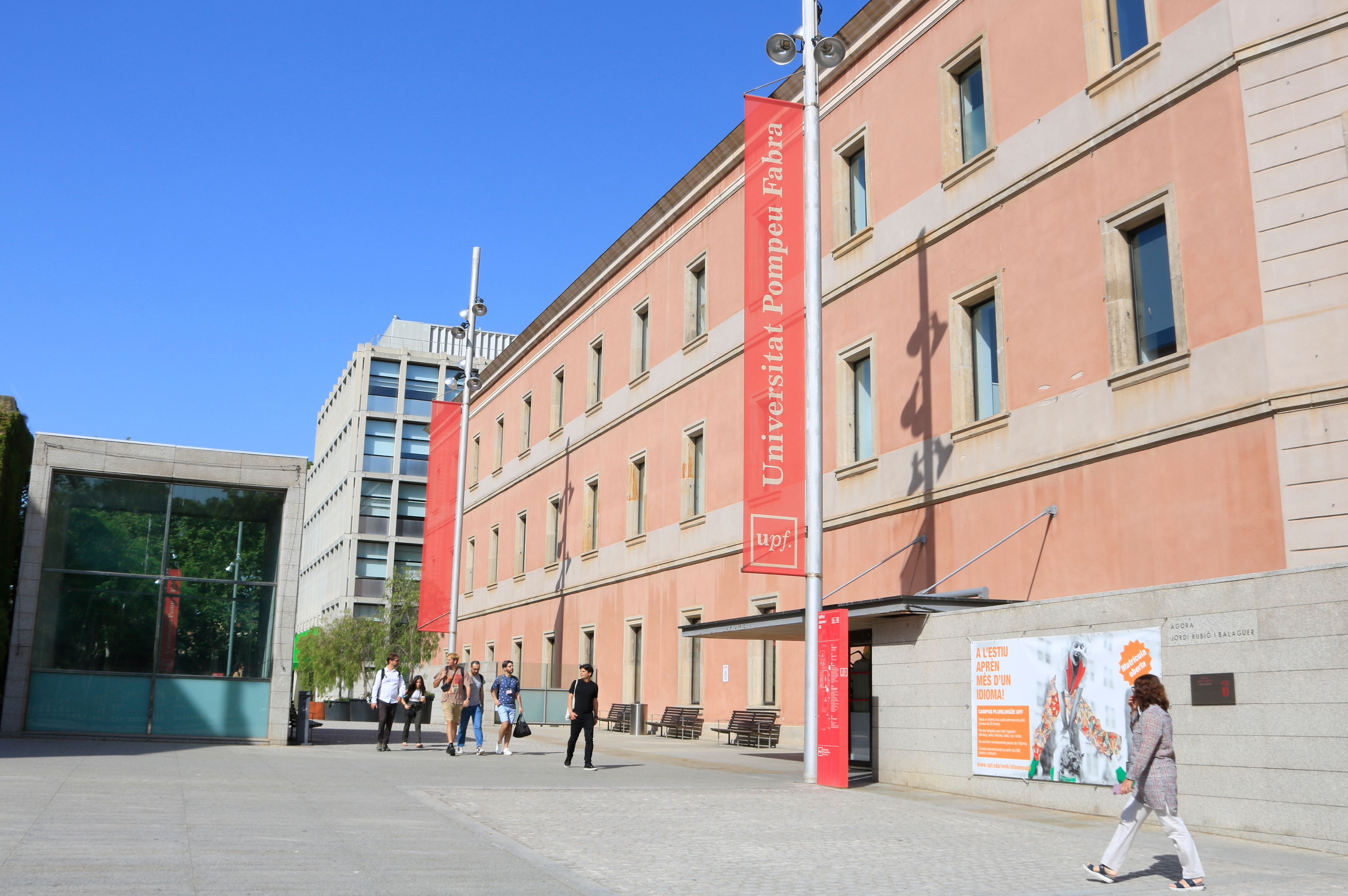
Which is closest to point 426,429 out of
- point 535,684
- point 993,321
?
point 535,684

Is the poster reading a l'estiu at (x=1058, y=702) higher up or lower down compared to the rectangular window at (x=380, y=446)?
lower down

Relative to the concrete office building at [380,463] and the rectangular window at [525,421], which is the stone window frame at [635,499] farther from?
the concrete office building at [380,463]

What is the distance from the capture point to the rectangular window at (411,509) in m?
83.5

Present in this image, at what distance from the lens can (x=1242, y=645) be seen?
457 inches

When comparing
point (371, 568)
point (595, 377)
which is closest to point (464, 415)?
point (595, 377)

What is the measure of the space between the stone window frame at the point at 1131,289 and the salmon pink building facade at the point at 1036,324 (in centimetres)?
5

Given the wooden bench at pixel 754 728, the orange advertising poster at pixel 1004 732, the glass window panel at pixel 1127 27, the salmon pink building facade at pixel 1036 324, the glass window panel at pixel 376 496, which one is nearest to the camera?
the orange advertising poster at pixel 1004 732

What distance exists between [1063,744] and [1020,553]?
18.1 feet

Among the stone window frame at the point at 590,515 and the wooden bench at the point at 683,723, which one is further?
the stone window frame at the point at 590,515

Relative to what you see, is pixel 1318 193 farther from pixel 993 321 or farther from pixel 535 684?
pixel 535 684

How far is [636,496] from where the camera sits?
35.0 metres

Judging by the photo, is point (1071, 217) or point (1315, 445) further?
point (1071, 217)

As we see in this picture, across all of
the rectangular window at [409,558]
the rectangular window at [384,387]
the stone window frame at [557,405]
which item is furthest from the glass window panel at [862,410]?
the rectangular window at [384,387]

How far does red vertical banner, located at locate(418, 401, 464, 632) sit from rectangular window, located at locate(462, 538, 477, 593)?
14.9ft
